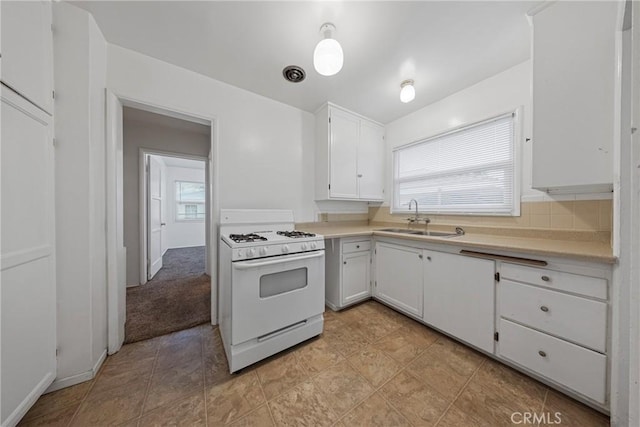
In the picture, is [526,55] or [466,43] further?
[526,55]

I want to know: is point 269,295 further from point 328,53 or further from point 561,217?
point 561,217

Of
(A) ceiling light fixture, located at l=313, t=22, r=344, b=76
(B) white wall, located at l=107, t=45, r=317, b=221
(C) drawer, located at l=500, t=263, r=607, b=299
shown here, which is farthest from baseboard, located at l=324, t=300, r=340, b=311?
(A) ceiling light fixture, located at l=313, t=22, r=344, b=76

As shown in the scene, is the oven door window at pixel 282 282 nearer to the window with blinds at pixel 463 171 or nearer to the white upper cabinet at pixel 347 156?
the white upper cabinet at pixel 347 156

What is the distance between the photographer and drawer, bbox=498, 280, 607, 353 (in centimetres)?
114

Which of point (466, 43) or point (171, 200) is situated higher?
point (466, 43)

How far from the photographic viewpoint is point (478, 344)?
1584 mm

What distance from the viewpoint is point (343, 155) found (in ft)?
8.52

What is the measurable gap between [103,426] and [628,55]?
10.5 feet

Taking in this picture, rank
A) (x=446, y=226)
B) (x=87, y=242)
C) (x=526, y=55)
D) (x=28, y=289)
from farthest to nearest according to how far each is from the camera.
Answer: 1. (x=446, y=226)
2. (x=526, y=55)
3. (x=87, y=242)
4. (x=28, y=289)

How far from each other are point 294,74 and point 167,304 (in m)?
2.77

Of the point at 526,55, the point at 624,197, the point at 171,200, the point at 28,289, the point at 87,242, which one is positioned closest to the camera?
the point at 624,197

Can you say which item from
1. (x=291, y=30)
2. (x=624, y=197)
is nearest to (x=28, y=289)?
(x=291, y=30)

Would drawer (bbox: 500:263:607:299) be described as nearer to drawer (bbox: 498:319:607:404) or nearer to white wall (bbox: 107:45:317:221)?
drawer (bbox: 498:319:607:404)

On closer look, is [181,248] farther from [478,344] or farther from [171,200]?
[478,344]
